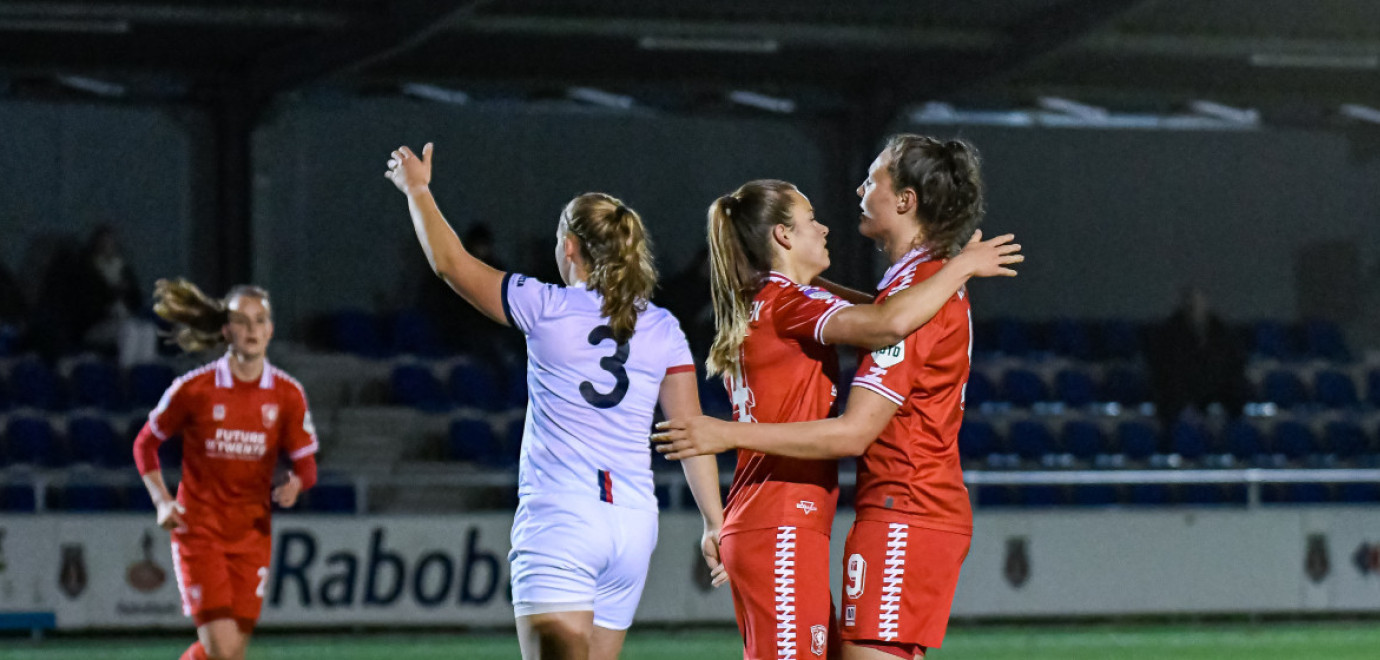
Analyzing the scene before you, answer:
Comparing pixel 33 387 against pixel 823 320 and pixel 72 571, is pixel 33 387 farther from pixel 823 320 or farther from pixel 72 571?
pixel 823 320

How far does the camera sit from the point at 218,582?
6.61m

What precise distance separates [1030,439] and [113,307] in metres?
8.27

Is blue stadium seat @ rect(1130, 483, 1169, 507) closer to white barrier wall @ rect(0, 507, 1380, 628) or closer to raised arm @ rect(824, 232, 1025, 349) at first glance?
white barrier wall @ rect(0, 507, 1380, 628)

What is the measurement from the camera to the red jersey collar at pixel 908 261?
3803 millimetres

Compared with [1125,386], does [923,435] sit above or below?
above

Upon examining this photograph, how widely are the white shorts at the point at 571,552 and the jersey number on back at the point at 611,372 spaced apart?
266 mm

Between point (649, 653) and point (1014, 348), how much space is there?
804 centimetres

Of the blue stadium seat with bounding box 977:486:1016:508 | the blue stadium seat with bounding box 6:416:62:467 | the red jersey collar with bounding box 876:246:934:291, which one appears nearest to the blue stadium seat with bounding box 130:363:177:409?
the blue stadium seat with bounding box 6:416:62:467

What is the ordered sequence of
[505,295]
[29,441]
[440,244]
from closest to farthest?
[440,244] → [505,295] → [29,441]

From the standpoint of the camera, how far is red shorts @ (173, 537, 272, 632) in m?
6.60

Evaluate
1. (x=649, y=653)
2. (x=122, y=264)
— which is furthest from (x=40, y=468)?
(x=649, y=653)

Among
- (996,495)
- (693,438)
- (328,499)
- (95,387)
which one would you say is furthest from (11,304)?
(693,438)

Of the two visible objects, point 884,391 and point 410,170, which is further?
point 410,170

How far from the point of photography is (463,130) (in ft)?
58.6
